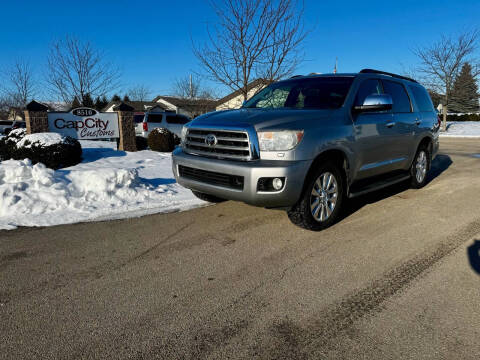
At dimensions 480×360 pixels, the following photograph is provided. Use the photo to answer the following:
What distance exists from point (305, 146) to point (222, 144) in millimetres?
935

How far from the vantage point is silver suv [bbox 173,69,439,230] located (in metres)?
3.69

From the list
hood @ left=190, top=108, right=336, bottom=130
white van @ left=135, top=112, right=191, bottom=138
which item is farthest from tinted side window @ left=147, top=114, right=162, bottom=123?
hood @ left=190, top=108, right=336, bottom=130

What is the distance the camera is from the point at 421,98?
6.33 meters

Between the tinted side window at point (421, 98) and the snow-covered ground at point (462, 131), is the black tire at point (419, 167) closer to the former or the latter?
the tinted side window at point (421, 98)

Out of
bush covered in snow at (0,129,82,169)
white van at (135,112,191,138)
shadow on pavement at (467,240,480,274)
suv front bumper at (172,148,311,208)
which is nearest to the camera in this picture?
shadow on pavement at (467,240,480,274)

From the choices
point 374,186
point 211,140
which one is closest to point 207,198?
point 211,140

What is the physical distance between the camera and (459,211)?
5.01m

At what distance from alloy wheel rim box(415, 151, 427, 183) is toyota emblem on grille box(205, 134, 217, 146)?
4.10 metres

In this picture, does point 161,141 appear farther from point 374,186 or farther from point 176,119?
point 374,186

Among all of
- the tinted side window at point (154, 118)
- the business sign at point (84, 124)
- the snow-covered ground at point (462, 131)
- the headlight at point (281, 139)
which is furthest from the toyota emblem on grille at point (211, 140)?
the snow-covered ground at point (462, 131)

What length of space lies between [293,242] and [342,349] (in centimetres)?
175

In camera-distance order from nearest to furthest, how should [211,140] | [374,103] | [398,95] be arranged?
[211,140] < [374,103] < [398,95]

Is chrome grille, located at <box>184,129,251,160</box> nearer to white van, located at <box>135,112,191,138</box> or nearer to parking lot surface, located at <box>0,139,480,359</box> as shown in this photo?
parking lot surface, located at <box>0,139,480,359</box>

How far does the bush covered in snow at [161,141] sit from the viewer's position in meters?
12.2
